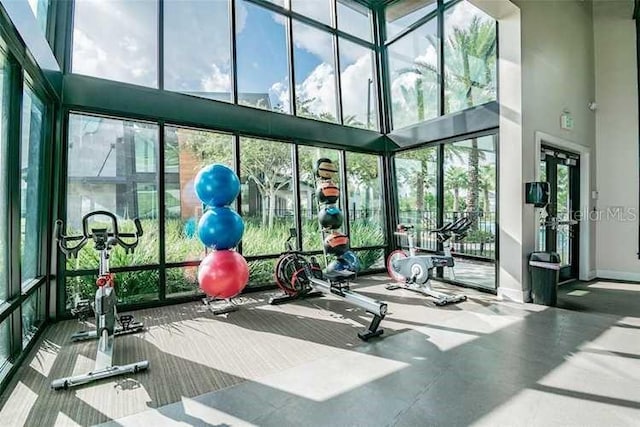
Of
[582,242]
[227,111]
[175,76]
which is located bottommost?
[582,242]

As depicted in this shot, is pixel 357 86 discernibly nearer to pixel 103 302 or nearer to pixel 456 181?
pixel 456 181

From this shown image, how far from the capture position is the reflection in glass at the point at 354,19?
718 cm

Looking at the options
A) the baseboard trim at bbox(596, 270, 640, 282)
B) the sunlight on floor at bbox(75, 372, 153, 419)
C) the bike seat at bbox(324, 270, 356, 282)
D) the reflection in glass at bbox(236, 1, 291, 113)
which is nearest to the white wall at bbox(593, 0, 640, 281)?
the baseboard trim at bbox(596, 270, 640, 282)

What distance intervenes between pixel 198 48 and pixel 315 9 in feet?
8.89

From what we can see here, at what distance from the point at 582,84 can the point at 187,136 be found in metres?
7.13

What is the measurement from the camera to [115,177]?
471cm

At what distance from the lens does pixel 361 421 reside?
7.32 ft

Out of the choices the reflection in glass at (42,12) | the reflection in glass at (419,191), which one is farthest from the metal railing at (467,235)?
the reflection in glass at (42,12)

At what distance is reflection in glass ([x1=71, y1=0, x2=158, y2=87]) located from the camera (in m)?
4.54

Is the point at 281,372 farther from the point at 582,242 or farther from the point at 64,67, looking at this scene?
the point at 582,242

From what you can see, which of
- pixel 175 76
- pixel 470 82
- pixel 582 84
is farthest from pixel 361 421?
pixel 582 84

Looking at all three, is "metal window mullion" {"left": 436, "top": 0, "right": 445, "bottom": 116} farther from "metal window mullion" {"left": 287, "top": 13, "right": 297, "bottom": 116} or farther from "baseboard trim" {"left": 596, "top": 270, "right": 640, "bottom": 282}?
"baseboard trim" {"left": 596, "top": 270, "right": 640, "bottom": 282}

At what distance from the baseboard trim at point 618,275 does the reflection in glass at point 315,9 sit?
7.28 meters

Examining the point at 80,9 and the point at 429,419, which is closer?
the point at 429,419
